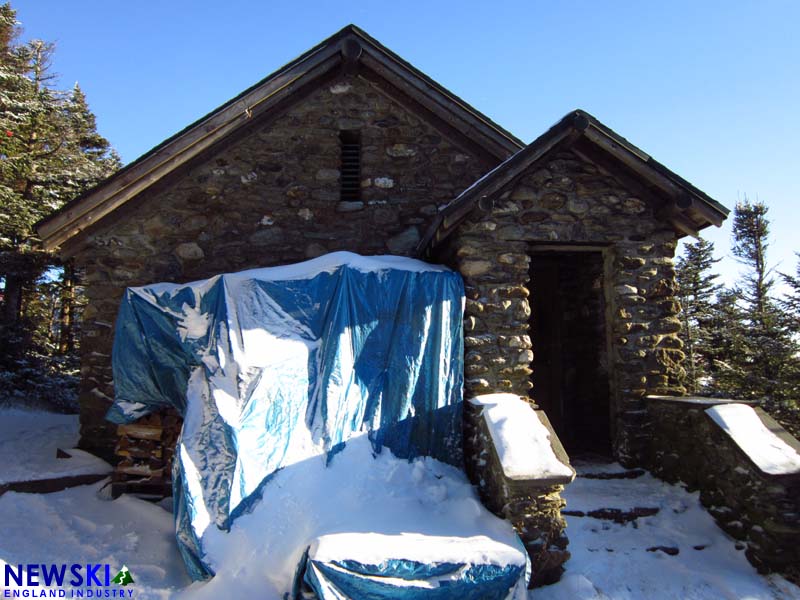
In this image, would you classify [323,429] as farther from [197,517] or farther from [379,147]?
[379,147]

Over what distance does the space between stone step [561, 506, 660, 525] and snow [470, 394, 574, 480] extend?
0.85 m

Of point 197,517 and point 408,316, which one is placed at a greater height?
point 408,316

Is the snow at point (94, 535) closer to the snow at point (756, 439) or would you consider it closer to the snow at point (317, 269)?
the snow at point (317, 269)

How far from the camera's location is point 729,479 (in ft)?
15.7

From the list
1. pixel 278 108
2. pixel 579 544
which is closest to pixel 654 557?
pixel 579 544

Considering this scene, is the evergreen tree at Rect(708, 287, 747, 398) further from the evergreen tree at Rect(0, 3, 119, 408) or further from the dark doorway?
the evergreen tree at Rect(0, 3, 119, 408)

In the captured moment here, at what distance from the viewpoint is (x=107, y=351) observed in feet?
21.6

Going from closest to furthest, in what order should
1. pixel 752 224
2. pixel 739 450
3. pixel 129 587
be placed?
1. pixel 129 587
2. pixel 739 450
3. pixel 752 224

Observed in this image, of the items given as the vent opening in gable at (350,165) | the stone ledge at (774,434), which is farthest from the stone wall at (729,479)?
the vent opening in gable at (350,165)

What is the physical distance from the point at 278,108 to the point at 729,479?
264 inches

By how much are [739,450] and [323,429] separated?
365 centimetres

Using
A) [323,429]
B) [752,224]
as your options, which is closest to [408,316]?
[323,429]

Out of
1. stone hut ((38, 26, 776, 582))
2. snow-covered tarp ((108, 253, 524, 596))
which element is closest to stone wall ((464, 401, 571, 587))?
stone hut ((38, 26, 776, 582))

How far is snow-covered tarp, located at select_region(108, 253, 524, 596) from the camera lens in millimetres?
4391
